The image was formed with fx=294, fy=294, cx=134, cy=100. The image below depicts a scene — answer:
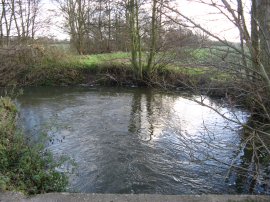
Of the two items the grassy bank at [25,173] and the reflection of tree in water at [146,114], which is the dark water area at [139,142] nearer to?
the reflection of tree in water at [146,114]

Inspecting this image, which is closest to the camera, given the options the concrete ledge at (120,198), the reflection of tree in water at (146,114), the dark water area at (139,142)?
the concrete ledge at (120,198)

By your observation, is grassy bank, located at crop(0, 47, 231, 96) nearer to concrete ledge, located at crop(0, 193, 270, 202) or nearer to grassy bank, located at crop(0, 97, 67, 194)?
grassy bank, located at crop(0, 97, 67, 194)

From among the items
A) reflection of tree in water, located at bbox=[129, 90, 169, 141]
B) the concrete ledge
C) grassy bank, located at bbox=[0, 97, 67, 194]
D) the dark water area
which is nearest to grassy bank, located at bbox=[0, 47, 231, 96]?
reflection of tree in water, located at bbox=[129, 90, 169, 141]

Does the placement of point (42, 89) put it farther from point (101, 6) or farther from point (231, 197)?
point (231, 197)

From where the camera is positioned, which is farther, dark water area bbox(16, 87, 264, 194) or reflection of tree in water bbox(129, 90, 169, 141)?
reflection of tree in water bbox(129, 90, 169, 141)

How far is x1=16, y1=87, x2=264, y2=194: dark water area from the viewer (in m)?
6.14

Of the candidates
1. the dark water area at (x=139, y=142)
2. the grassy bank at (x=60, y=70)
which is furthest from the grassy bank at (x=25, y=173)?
the grassy bank at (x=60, y=70)

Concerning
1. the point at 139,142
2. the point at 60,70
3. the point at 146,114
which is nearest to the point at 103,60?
the point at 60,70

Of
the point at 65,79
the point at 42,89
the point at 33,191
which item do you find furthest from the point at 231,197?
the point at 65,79

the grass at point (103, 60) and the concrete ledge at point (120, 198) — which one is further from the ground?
the grass at point (103, 60)

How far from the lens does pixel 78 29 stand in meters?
27.8

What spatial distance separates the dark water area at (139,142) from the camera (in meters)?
6.14

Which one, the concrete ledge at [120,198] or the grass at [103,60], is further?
the grass at [103,60]

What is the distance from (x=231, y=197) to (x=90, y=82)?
671 inches
